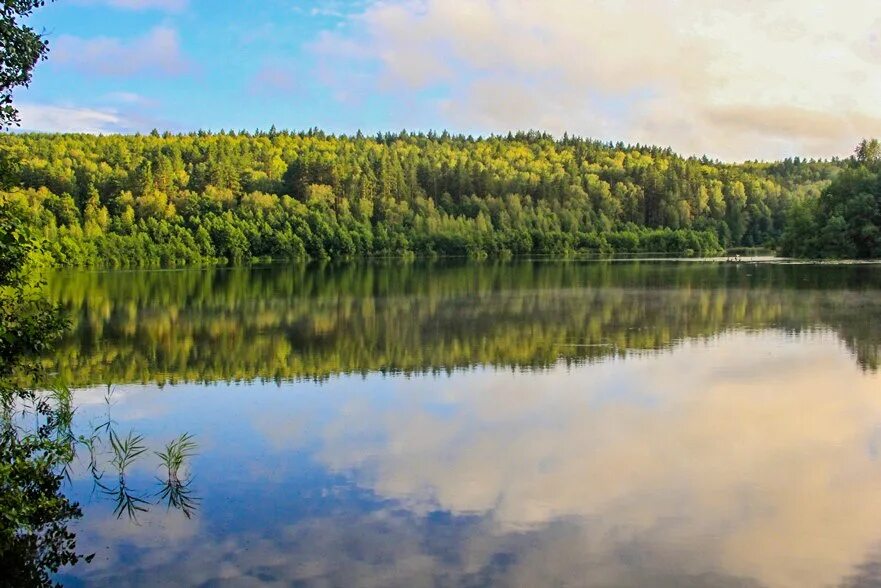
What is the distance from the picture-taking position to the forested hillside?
112 m

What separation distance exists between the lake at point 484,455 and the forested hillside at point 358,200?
78.5 meters

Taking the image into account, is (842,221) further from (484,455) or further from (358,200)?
(484,455)

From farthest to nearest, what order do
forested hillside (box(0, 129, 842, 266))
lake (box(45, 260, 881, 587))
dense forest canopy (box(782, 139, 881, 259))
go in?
forested hillside (box(0, 129, 842, 266)), dense forest canopy (box(782, 139, 881, 259)), lake (box(45, 260, 881, 587))

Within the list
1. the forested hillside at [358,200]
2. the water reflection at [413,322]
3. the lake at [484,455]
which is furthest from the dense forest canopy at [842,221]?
the lake at [484,455]

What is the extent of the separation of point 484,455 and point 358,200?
133152 mm

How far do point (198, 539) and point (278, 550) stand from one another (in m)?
1.19

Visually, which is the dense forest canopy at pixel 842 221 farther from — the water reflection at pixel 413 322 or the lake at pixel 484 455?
the lake at pixel 484 455

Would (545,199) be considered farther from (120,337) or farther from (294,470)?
(294,470)

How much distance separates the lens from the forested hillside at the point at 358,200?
4399 inches

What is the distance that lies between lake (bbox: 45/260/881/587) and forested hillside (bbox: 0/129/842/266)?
78476mm

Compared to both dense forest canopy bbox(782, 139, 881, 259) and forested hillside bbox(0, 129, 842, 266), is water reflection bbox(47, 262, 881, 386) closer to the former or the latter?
dense forest canopy bbox(782, 139, 881, 259)

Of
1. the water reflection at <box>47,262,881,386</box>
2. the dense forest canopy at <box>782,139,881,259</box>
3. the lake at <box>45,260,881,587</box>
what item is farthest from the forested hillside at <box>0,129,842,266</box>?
the lake at <box>45,260,881,587</box>

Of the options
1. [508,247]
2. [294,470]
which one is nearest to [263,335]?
[294,470]

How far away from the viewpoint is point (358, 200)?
477 ft
